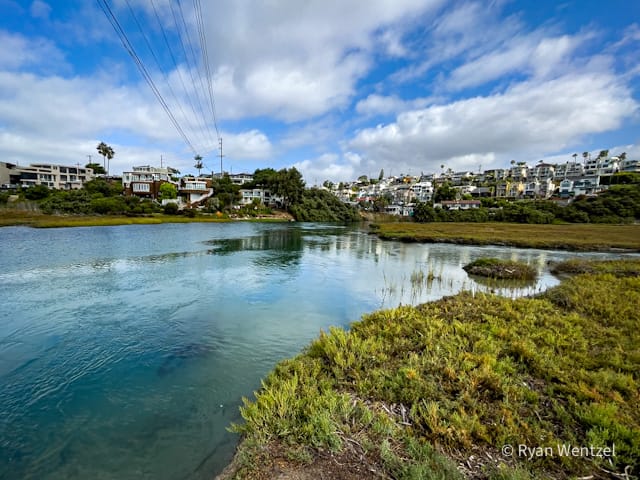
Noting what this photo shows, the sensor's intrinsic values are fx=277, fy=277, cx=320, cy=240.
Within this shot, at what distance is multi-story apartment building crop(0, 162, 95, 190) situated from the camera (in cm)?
8494

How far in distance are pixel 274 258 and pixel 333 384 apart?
22563mm

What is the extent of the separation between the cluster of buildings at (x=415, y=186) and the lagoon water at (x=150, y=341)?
212 ft

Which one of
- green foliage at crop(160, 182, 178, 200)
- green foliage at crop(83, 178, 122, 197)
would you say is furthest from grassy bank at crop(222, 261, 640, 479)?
green foliage at crop(83, 178, 122, 197)

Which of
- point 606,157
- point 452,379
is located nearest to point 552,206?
point 606,157

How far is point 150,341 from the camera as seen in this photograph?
10.6 metres

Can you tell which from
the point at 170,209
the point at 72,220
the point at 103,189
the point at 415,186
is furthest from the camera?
the point at 415,186

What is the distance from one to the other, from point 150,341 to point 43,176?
113m

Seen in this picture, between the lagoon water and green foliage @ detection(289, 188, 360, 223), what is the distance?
66.0m

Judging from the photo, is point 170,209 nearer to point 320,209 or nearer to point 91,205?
point 91,205

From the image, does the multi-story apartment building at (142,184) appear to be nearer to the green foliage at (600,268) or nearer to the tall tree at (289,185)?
the tall tree at (289,185)

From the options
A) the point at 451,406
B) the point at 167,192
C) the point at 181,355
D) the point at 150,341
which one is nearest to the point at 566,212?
the point at 451,406

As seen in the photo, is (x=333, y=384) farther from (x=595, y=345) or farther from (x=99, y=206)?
(x=99, y=206)

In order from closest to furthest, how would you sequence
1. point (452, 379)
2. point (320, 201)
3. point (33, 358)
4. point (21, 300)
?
point (452, 379) → point (33, 358) → point (21, 300) → point (320, 201)

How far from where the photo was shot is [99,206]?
63000mm
